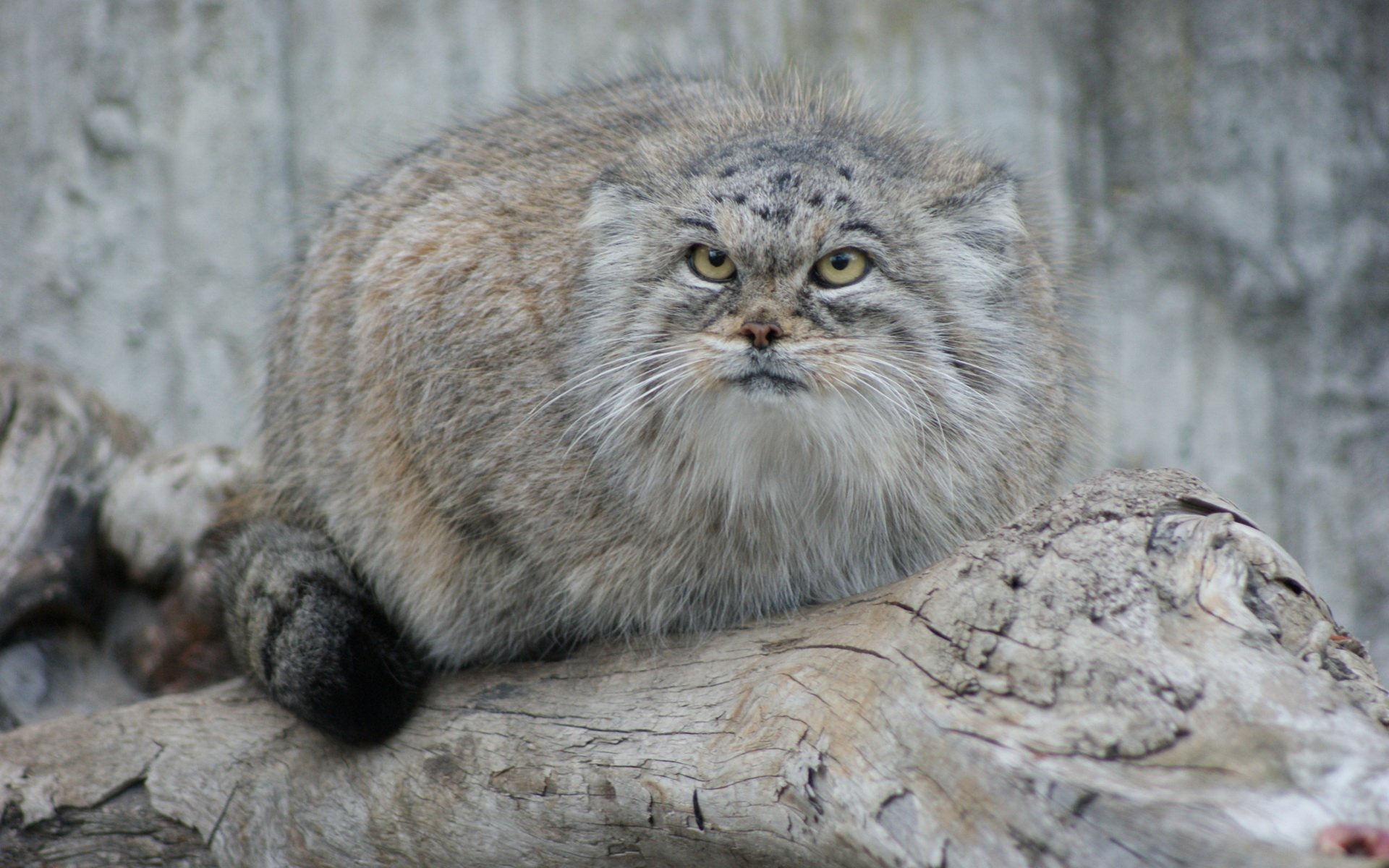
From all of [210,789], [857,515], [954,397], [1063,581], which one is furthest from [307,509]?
[1063,581]

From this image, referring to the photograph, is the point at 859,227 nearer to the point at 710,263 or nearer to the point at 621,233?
the point at 710,263

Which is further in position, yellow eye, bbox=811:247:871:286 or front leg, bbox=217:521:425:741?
front leg, bbox=217:521:425:741

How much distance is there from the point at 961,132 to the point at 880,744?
4.34m

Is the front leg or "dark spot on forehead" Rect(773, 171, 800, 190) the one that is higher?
"dark spot on forehead" Rect(773, 171, 800, 190)

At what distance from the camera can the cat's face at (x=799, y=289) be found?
3215 millimetres

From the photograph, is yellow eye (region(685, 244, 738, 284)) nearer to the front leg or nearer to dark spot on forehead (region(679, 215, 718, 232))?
dark spot on forehead (region(679, 215, 718, 232))

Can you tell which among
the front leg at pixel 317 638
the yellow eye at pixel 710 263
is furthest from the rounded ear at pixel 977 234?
the front leg at pixel 317 638

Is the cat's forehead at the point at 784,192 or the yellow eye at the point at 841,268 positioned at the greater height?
the cat's forehead at the point at 784,192

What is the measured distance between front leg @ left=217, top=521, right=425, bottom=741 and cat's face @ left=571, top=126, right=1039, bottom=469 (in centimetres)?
97

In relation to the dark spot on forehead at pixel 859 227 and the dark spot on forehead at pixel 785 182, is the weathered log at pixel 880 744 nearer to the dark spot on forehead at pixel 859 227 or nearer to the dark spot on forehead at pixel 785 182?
the dark spot on forehead at pixel 859 227

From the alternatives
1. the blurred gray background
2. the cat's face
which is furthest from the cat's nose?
the blurred gray background

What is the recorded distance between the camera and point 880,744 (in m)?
2.67

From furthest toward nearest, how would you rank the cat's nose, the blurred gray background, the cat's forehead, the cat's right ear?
the blurred gray background → the cat's right ear → the cat's forehead → the cat's nose

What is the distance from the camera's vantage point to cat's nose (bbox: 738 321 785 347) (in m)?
3.13
